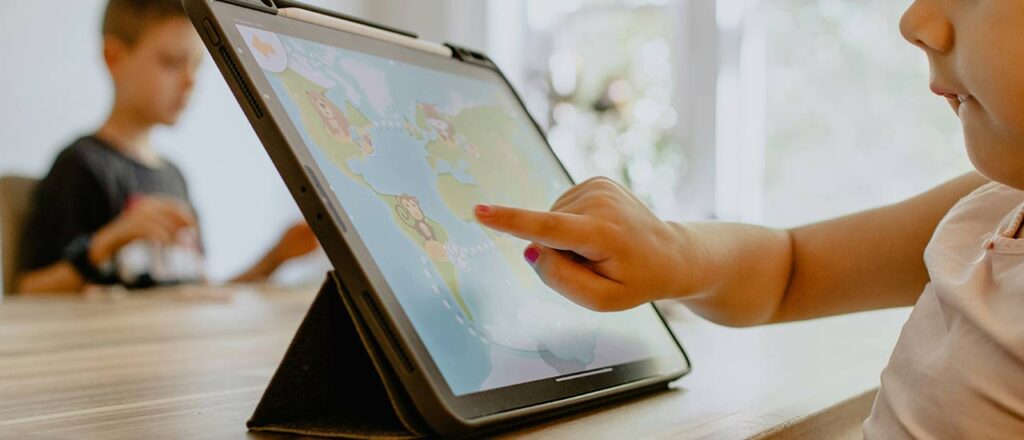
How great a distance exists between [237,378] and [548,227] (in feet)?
0.88

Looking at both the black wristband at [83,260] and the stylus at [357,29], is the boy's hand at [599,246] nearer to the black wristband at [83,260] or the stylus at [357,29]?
the stylus at [357,29]

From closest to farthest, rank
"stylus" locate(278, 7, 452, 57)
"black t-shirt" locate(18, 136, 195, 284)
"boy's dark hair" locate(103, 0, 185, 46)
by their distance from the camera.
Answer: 1. "stylus" locate(278, 7, 452, 57)
2. "black t-shirt" locate(18, 136, 195, 284)
3. "boy's dark hair" locate(103, 0, 185, 46)

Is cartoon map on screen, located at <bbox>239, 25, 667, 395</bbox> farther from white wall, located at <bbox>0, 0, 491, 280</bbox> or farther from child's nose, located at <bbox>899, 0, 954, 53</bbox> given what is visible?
white wall, located at <bbox>0, 0, 491, 280</bbox>

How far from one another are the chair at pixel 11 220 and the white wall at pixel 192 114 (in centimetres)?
50

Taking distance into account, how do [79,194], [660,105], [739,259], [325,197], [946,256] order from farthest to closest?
[660,105] < [79,194] < [739,259] < [946,256] < [325,197]

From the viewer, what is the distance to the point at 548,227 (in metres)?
0.52

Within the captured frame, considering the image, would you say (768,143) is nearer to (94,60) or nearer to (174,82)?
(174,82)

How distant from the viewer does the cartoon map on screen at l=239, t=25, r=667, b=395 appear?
52 cm

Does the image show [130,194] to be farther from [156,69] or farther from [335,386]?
[335,386]

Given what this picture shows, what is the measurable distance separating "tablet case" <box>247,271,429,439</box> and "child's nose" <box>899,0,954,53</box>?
0.32m

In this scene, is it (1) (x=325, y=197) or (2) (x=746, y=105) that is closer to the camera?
(1) (x=325, y=197)

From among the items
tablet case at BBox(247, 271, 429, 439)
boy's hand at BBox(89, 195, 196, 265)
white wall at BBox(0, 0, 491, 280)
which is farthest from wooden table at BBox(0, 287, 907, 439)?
white wall at BBox(0, 0, 491, 280)

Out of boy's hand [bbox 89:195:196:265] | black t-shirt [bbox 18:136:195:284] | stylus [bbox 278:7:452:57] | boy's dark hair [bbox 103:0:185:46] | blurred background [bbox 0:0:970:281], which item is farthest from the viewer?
blurred background [bbox 0:0:970:281]

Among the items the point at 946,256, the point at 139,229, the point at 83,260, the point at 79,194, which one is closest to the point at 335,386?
the point at 946,256
